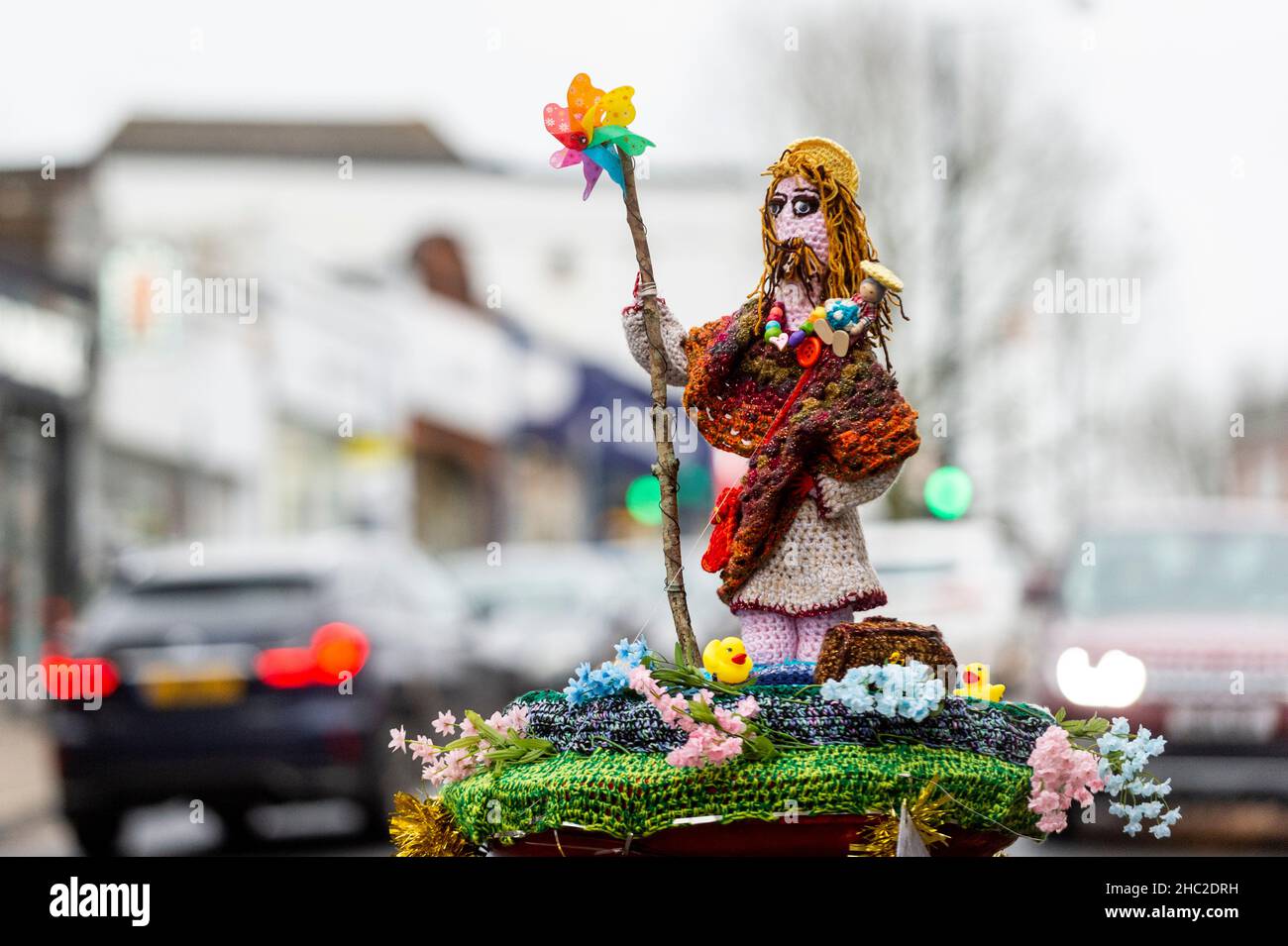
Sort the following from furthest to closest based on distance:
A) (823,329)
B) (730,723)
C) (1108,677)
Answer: (1108,677), (823,329), (730,723)

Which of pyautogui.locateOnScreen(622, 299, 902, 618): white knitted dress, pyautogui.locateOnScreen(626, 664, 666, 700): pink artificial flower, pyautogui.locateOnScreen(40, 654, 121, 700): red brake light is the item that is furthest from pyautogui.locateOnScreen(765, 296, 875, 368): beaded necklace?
pyautogui.locateOnScreen(40, 654, 121, 700): red brake light

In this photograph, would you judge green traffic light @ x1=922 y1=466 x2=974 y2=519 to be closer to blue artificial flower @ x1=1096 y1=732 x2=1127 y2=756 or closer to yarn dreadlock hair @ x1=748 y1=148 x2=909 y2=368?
yarn dreadlock hair @ x1=748 y1=148 x2=909 y2=368

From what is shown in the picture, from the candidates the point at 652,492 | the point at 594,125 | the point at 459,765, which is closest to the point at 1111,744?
the point at 459,765

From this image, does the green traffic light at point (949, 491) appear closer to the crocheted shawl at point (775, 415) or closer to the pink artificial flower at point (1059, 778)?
the crocheted shawl at point (775, 415)

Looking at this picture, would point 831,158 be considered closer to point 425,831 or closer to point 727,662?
point 727,662

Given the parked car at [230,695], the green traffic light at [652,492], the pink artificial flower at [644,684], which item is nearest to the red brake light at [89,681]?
the parked car at [230,695]

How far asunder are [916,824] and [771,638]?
656mm

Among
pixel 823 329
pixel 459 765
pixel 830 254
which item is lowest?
pixel 459 765

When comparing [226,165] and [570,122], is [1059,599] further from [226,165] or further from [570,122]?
[226,165]

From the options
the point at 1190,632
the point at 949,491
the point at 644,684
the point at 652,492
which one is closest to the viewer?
the point at 644,684

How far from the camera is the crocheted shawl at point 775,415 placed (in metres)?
3.34

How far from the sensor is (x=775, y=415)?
3.53 meters
